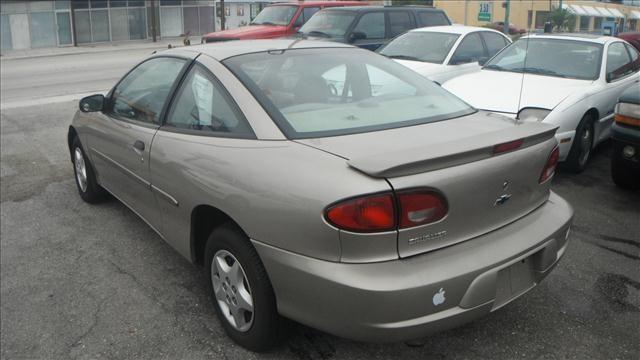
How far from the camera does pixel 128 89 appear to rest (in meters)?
4.41

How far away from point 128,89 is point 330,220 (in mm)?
2632

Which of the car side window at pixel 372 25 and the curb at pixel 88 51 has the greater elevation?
the car side window at pixel 372 25

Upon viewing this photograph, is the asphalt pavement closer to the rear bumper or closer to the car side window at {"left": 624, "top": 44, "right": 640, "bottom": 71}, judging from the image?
the rear bumper

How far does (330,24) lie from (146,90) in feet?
27.3

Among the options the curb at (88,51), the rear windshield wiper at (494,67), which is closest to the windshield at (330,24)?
the rear windshield wiper at (494,67)

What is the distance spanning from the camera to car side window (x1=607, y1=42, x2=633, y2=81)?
6.80 meters

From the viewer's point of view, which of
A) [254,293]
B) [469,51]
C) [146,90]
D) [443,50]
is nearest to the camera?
[254,293]

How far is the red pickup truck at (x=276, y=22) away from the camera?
44.6 feet

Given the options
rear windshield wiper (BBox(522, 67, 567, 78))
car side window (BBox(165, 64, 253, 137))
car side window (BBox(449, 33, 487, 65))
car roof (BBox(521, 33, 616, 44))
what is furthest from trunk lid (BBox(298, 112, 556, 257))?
car side window (BBox(449, 33, 487, 65))

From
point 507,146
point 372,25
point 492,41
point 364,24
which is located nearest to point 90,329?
point 507,146

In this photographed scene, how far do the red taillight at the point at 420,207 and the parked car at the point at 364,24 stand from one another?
9259mm

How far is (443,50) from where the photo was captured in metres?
9.00

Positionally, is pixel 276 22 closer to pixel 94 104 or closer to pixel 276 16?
pixel 276 16

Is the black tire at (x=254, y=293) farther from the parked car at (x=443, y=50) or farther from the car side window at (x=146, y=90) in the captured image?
the parked car at (x=443, y=50)
